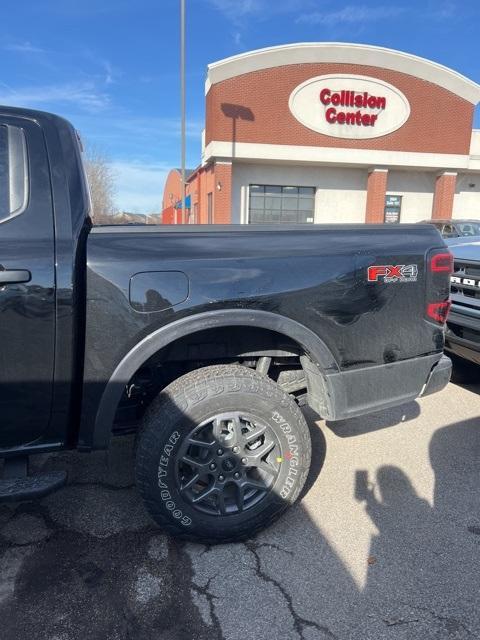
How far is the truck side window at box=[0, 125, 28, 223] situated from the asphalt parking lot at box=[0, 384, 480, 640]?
68.8 inches

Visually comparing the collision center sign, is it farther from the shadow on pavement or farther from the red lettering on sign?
the shadow on pavement

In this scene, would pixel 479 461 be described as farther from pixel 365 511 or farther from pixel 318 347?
pixel 318 347

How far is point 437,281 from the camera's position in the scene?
2627 mm

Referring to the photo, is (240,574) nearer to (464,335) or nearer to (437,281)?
(437,281)

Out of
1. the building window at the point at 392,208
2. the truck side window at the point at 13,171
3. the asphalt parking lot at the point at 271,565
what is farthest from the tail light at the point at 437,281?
the building window at the point at 392,208

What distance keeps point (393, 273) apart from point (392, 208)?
21.3 m

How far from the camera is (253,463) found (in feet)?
7.94

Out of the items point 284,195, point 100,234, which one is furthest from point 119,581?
point 284,195

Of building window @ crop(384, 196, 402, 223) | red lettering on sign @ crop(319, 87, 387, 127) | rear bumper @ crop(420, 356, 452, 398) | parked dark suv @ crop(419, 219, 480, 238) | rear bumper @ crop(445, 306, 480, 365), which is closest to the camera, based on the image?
rear bumper @ crop(420, 356, 452, 398)

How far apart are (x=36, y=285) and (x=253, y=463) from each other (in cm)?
138

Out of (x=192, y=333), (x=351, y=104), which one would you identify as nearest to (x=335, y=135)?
(x=351, y=104)

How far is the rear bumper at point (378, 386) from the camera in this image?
251cm

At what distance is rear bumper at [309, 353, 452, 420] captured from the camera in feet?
8.22

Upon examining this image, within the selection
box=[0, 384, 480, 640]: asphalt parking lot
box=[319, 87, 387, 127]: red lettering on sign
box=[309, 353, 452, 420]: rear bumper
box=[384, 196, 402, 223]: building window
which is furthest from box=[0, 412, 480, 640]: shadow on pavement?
box=[384, 196, 402, 223]: building window
